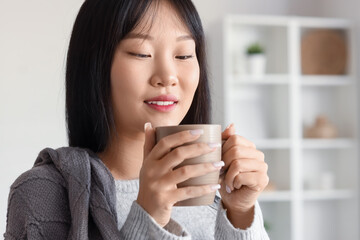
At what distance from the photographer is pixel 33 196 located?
100 centimetres

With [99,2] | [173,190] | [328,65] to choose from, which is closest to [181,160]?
[173,190]

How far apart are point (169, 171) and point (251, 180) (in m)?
0.18

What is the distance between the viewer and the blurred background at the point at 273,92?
3842mm

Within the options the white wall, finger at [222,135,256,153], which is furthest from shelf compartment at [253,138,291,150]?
finger at [222,135,256,153]

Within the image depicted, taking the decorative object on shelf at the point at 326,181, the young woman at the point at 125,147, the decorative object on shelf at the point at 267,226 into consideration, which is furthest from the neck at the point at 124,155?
the decorative object on shelf at the point at 326,181

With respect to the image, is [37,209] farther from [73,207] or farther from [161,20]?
[161,20]

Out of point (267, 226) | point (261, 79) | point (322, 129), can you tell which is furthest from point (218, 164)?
point (322, 129)

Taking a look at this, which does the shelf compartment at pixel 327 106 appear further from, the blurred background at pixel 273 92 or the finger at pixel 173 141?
the finger at pixel 173 141

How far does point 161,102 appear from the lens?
1.05 meters

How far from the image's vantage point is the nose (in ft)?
3.43

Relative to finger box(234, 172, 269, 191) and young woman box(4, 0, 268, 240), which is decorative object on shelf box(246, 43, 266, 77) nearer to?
young woman box(4, 0, 268, 240)

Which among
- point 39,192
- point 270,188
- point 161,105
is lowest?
point 270,188

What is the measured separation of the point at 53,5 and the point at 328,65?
2004 mm

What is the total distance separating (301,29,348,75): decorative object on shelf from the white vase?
1.29ft
